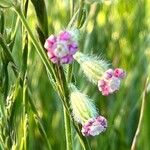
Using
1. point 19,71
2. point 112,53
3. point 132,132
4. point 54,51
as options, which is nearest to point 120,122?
point 132,132

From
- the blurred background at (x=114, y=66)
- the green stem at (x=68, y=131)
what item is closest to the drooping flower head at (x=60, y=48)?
the green stem at (x=68, y=131)

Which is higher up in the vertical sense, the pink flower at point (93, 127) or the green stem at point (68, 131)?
the pink flower at point (93, 127)

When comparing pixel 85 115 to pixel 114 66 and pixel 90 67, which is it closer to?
pixel 90 67

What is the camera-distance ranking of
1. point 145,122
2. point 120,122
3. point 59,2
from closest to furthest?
1. point 145,122
2. point 120,122
3. point 59,2

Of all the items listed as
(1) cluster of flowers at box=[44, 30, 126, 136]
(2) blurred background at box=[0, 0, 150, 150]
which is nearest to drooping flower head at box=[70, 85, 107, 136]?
(1) cluster of flowers at box=[44, 30, 126, 136]

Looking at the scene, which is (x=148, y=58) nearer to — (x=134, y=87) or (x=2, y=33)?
(x=134, y=87)

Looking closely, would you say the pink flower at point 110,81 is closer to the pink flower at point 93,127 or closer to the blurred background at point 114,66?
the pink flower at point 93,127
